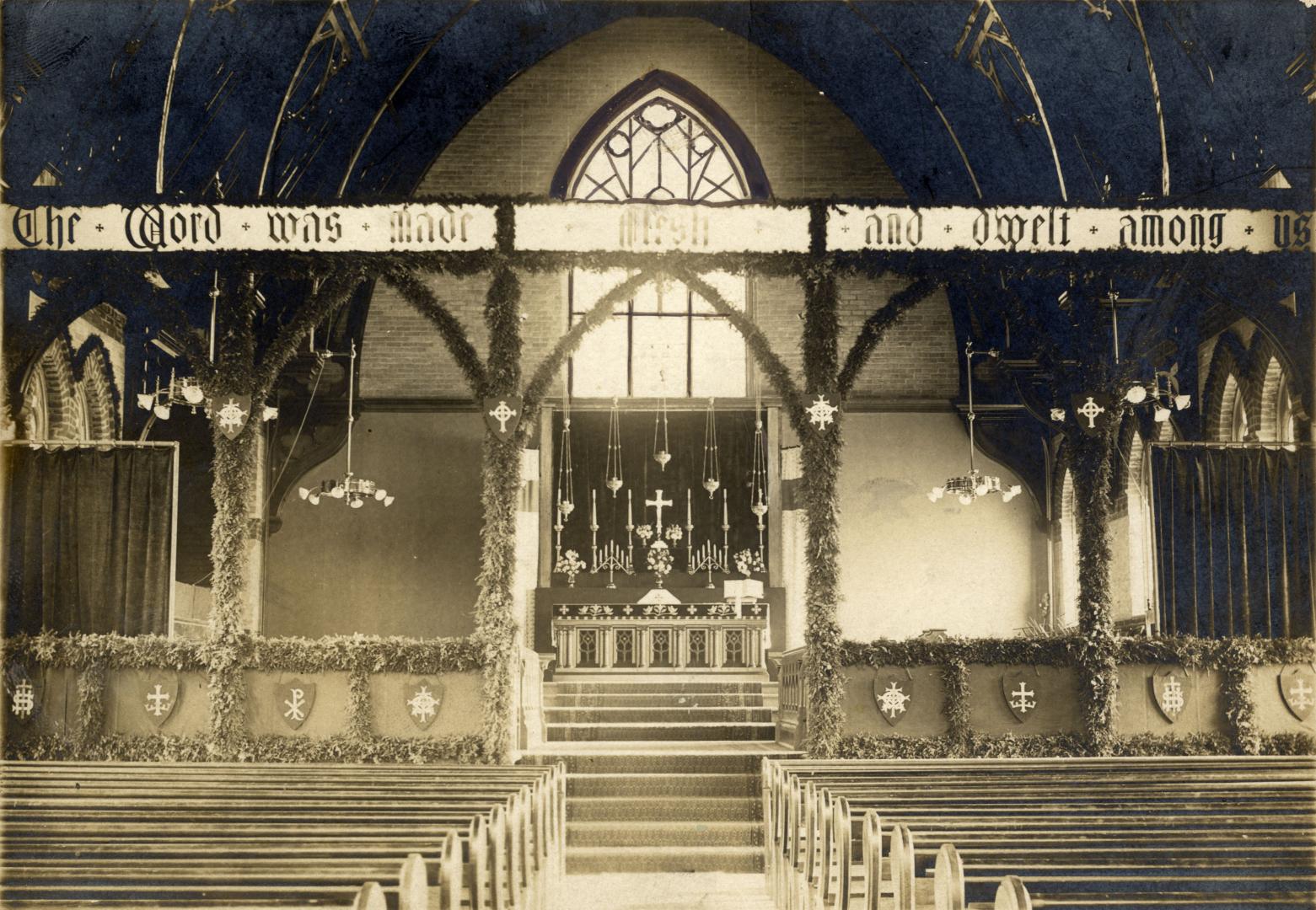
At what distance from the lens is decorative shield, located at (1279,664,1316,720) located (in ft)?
33.9

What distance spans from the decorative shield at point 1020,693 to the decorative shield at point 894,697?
29.5 inches

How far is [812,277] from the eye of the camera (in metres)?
10.7

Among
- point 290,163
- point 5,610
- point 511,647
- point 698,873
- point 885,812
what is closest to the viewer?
point 885,812

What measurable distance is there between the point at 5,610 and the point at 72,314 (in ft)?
8.66

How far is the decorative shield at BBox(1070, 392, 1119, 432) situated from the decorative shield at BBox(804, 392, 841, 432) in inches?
78.9

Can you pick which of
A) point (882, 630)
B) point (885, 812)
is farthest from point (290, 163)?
point (885, 812)

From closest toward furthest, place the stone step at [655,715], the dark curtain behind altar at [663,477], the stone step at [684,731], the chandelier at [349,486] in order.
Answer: the stone step at [684,731], the stone step at [655,715], the chandelier at [349,486], the dark curtain behind altar at [663,477]

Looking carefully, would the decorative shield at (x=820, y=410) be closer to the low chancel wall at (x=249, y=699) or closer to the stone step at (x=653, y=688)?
the low chancel wall at (x=249, y=699)

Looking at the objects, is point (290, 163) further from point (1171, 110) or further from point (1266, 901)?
point (1266, 901)

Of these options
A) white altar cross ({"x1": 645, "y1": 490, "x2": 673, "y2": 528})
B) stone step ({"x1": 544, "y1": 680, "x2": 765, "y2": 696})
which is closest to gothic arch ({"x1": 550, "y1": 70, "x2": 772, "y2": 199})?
white altar cross ({"x1": 645, "y1": 490, "x2": 673, "y2": 528})

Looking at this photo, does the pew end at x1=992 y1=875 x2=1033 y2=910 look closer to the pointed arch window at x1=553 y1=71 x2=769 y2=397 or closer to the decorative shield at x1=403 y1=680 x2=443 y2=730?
the decorative shield at x1=403 y1=680 x2=443 y2=730

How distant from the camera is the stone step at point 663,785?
993 centimetres

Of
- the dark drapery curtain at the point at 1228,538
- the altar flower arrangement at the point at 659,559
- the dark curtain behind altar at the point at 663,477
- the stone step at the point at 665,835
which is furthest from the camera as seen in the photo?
the dark curtain behind altar at the point at 663,477

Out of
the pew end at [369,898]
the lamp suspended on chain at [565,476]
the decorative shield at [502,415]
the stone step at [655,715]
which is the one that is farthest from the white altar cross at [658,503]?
the pew end at [369,898]
